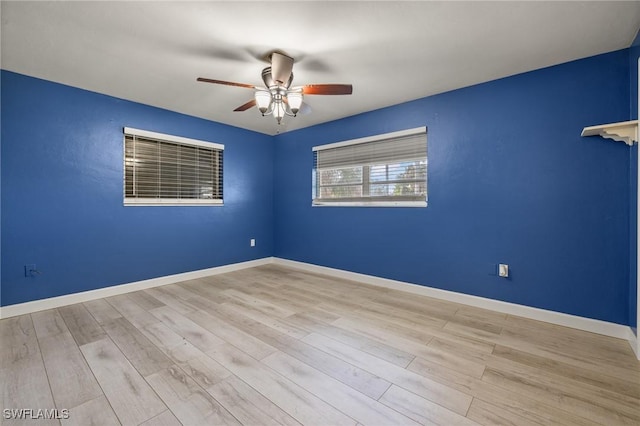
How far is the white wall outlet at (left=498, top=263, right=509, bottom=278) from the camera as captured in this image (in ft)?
9.00

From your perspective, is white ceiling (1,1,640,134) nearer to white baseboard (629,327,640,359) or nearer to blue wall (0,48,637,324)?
blue wall (0,48,637,324)

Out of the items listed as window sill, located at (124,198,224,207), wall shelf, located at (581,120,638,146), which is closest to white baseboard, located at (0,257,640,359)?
window sill, located at (124,198,224,207)

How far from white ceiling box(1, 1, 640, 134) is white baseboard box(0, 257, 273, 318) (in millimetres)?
2353

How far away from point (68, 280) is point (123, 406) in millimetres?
2327

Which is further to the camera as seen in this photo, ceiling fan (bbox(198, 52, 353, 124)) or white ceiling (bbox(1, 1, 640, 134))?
ceiling fan (bbox(198, 52, 353, 124))

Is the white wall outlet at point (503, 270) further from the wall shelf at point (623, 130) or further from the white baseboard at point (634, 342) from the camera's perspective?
the wall shelf at point (623, 130)

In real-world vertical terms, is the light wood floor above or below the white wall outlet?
below

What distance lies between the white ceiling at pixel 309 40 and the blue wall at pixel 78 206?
1.04 feet

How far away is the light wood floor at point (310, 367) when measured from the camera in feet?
4.65

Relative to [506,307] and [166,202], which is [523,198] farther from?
[166,202]

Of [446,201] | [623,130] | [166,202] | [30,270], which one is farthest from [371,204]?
[30,270]

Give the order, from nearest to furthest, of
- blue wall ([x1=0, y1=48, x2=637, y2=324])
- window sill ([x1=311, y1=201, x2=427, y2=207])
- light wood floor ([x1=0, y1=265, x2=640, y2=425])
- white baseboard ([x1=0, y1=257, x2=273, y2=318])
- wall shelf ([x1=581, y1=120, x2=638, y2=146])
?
light wood floor ([x1=0, y1=265, x2=640, y2=425]), wall shelf ([x1=581, y1=120, x2=638, y2=146]), blue wall ([x1=0, y1=48, x2=637, y2=324]), white baseboard ([x1=0, y1=257, x2=273, y2=318]), window sill ([x1=311, y1=201, x2=427, y2=207])

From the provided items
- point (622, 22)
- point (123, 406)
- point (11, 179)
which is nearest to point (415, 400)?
point (123, 406)

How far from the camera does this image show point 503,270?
276 centimetres
